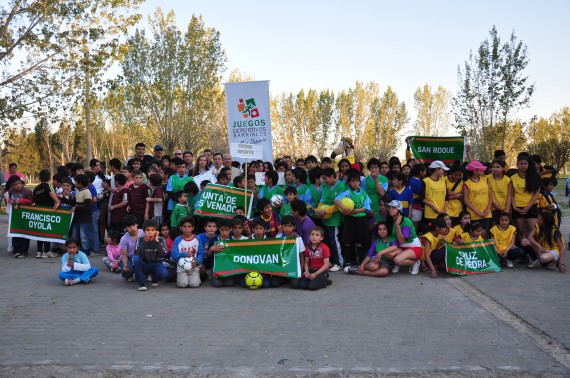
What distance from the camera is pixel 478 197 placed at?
9289mm

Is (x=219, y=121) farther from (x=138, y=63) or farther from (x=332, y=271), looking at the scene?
(x=332, y=271)

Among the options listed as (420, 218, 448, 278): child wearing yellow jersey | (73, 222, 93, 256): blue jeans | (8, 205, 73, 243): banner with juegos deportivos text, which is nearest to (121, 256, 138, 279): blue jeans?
(73, 222, 93, 256): blue jeans

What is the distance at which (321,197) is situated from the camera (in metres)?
9.45

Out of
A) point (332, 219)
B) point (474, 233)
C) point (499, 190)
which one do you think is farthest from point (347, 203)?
point (499, 190)

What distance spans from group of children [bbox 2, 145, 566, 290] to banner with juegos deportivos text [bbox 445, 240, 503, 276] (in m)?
0.17

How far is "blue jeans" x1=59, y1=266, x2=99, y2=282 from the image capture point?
801cm

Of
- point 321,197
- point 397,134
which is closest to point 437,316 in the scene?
point 321,197

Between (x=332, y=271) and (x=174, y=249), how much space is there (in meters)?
2.84

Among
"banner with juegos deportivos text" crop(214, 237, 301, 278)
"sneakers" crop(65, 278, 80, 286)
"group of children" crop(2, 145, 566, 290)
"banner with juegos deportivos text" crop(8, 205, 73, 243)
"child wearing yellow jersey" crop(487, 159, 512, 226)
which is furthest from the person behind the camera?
"banner with juegos deportivos text" crop(8, 205, 73, 243)

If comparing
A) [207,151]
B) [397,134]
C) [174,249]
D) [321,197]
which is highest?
[397,134]

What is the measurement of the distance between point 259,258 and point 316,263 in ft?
2.96

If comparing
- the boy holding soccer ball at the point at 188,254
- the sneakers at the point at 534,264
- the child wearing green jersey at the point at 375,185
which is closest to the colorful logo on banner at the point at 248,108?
the child wearing green jersey at the point at 375,185

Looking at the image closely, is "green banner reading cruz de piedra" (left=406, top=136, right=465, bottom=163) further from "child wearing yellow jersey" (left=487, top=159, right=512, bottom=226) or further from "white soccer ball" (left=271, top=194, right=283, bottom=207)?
"white soccer ball" (left=271, top=194, right=283, bottom=207)

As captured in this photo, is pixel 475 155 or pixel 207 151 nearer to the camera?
pixel 207 151
